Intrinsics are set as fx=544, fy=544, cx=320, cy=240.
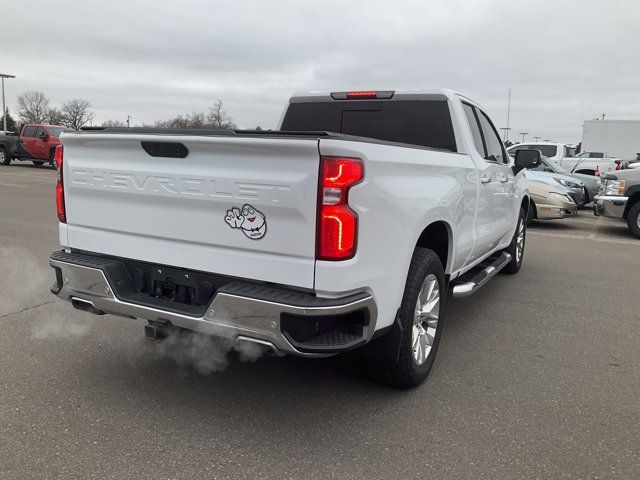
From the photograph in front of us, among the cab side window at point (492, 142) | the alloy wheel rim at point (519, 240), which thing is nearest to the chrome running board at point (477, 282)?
the cab side window at point (492, 142)

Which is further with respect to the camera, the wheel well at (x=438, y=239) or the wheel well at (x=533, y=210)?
the wheel well at (x=533, y=210)

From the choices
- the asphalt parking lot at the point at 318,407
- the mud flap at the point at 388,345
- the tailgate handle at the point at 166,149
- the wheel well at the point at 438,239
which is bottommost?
the asphalt parking lot at the point at 318,407

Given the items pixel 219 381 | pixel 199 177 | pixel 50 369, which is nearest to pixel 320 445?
pixel 219 381

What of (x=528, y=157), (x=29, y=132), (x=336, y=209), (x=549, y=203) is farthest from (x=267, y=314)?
(x=29, y=132)

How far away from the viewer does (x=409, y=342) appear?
3.26 meters

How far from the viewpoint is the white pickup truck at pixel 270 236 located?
2.60m

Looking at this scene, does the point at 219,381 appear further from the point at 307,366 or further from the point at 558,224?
the point at 558,224

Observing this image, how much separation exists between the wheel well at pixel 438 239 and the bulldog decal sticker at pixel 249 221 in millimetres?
1297

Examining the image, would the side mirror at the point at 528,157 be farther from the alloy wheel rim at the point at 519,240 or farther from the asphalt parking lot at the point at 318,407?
the asphalt parking lot at the point at 318,407

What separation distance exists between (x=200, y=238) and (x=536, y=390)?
2373mm

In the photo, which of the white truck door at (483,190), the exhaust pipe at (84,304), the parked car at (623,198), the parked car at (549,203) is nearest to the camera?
the exhaust pipe at (84,304)

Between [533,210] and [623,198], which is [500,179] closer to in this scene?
[623,198]

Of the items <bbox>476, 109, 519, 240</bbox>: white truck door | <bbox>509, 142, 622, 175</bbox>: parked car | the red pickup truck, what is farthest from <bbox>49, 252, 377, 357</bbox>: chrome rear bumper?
the red pickup truck

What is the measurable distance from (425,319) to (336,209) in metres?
1.39
